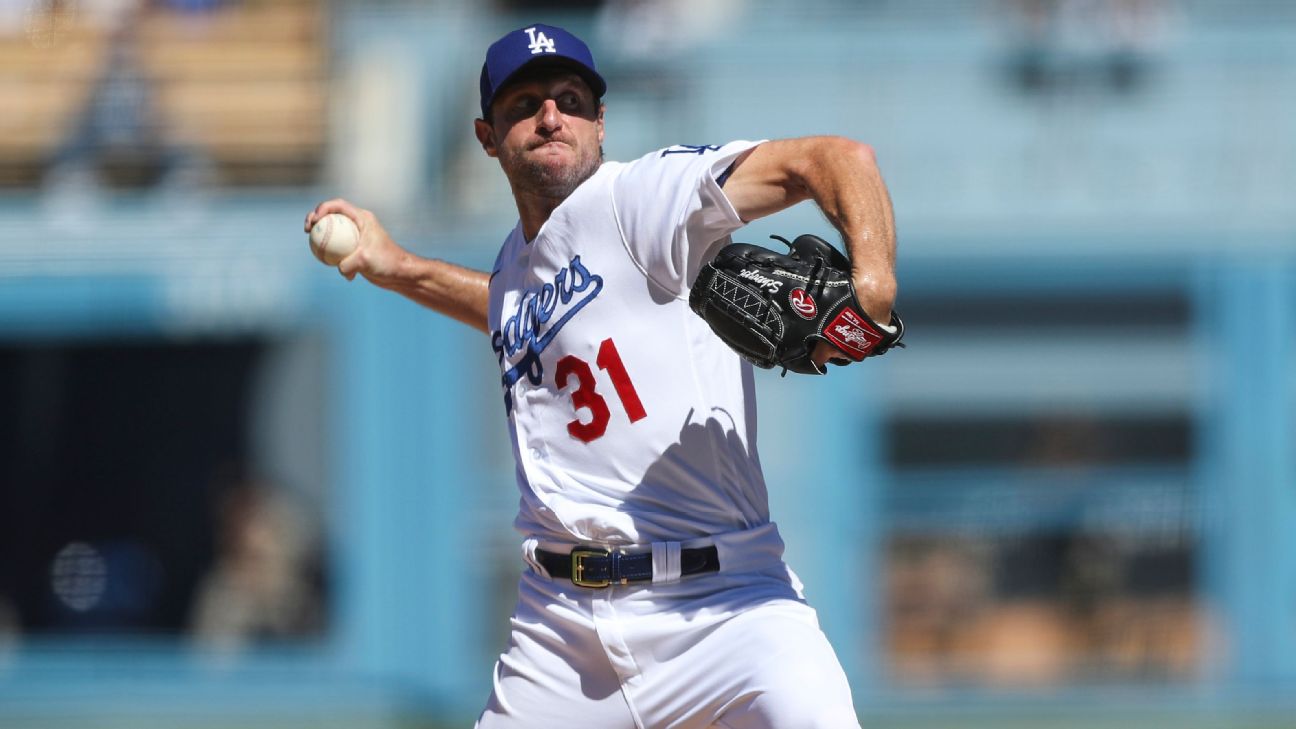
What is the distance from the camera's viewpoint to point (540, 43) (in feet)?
14.0

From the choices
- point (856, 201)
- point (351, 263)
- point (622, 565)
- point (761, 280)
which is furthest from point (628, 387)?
point (351, 263)

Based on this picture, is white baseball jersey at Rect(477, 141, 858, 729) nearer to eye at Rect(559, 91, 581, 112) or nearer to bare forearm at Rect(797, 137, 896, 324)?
eye at Rect(559, 91, 581, 112)

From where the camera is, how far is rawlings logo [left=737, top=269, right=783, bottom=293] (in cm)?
378

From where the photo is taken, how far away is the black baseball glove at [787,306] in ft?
11.9

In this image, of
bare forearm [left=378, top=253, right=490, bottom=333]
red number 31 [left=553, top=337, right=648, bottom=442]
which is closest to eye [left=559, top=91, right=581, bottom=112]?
Result: red number 31 [left=553, top=337, right=648, bottom=442]

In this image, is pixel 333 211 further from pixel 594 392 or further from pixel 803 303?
pixel 803 303

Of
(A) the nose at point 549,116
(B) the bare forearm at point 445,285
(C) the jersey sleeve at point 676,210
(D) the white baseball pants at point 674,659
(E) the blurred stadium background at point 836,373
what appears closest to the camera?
(C) the jersey sleeve at point 676,210

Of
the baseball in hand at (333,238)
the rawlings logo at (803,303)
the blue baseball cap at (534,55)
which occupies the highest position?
the blue baseball cap at (534,55)

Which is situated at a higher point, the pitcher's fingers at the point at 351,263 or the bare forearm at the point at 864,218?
the pitcher's fingers at the point at 351,263

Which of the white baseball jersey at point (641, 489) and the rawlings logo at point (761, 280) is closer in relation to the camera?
the rawlings logo at point (761, 280)

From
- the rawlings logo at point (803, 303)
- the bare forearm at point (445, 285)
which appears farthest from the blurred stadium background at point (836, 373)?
the rawlings logo at point (803, 303)

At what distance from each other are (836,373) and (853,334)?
26.9 feet

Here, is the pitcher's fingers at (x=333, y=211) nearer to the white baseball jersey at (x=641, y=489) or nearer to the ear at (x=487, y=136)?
the ear at (x=487, y=136)

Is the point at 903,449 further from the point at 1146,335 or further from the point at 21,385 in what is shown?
the point at 21,385
